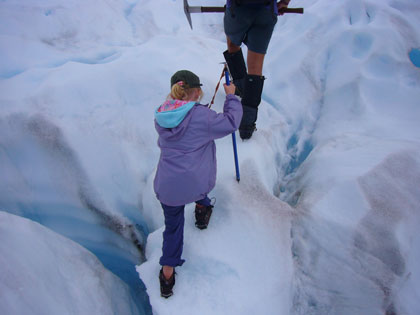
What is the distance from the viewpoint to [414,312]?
132cm

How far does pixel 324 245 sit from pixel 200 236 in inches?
30.6

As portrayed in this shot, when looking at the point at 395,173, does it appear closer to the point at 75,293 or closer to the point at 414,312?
the point at 414,312

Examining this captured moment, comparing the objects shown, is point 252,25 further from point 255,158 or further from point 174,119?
point 174,119

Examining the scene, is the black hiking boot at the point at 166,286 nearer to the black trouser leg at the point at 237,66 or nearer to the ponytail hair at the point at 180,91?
the ponytail hair at the point at 180,91

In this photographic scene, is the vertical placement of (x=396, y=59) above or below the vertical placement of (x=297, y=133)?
above

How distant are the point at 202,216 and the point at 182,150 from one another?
21.0 inches

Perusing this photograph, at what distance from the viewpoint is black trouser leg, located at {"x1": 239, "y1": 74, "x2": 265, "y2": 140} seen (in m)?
1.98

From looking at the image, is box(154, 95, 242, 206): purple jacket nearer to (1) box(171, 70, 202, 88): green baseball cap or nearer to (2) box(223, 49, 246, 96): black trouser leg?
(1) box(171, 70, 202, 88): green baseball cap

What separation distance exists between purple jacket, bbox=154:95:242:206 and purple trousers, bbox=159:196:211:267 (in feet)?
0.29

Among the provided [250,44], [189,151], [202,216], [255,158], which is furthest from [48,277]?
[250,44]

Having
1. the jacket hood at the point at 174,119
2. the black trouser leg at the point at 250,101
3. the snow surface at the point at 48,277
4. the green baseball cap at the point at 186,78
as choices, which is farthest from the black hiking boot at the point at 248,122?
the snow surface at the point at 48,277

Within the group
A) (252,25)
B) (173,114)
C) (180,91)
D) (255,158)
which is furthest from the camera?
(255,158)

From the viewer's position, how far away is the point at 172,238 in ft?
4.75

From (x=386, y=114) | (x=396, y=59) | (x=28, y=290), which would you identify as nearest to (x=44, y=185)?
(x=28, y=290)
